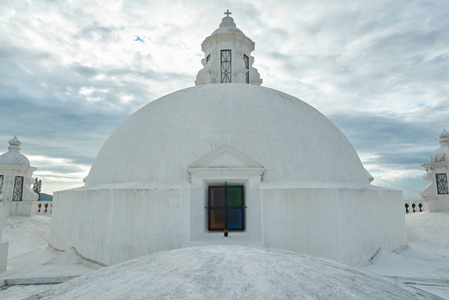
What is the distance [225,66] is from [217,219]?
8951 mm

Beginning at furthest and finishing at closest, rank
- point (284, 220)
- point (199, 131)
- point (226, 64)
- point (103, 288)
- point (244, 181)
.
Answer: point (226, 64) → point (199, 131) → point (244, 181) → point (284, 220) → point (103, 288)

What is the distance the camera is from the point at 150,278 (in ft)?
10.7

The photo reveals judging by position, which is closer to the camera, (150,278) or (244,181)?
(150,278)

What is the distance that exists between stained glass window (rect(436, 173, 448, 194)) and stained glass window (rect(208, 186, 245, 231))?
12.2 m

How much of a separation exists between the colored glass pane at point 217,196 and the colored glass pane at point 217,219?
0.69ft

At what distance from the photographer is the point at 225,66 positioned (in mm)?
14977

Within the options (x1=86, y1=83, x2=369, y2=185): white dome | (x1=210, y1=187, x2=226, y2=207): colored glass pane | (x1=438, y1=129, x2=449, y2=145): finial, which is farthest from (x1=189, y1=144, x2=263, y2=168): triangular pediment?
(x1=438, y1=129, x2=449, y2=145): finial

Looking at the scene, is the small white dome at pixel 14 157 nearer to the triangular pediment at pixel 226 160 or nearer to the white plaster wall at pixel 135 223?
the white plaster wall at pixel 135 223

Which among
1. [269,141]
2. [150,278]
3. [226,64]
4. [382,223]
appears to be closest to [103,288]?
[150,278]

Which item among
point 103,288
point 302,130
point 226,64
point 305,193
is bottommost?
point 103,288

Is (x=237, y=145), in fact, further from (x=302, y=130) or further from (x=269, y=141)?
(x=302, y=130)

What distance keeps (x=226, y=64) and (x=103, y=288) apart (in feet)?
43.6

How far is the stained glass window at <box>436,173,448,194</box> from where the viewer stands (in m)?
14.8

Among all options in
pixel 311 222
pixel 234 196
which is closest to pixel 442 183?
pixel 311 222
